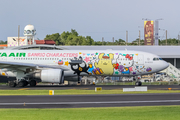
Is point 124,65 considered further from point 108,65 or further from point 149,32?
point 149,32

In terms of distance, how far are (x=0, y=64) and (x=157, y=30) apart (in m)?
54.6

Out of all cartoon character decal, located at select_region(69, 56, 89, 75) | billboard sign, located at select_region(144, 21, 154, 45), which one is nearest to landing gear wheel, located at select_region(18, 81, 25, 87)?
cartoon character decal, located at select_region(69, 56, 89, 75)

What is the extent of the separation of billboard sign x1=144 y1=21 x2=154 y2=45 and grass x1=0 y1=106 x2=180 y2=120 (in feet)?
211

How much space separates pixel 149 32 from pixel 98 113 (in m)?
67.8

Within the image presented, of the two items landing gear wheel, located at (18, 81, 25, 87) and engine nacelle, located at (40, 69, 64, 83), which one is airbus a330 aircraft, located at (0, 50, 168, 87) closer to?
landing gear wheel, located at (18, 81, 25, 87)

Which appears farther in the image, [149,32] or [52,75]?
[149,32]

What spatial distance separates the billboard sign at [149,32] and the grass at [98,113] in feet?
211

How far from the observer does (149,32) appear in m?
79.2

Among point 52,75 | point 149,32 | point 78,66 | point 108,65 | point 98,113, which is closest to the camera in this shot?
point 98,113

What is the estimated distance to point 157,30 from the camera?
255 feet

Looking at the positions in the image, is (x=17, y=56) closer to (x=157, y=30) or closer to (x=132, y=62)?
(x=132, y=62)

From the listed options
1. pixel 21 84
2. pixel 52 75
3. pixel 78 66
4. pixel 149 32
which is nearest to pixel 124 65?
pixel 78 66

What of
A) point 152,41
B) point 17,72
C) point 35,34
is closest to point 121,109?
point 17,72

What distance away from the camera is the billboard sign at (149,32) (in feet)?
258
